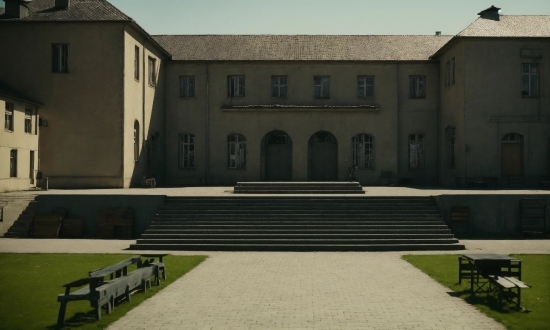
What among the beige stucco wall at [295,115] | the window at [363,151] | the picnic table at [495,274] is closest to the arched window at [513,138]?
the beige stucco wall at [295,115]

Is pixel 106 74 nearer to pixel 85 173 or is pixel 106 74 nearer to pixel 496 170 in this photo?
pixel 85 173

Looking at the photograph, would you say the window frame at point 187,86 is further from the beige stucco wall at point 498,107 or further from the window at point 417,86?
the beige stucco wall at point 498,107

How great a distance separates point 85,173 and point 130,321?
2160 centimetres

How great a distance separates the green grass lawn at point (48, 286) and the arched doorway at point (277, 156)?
19652 millimetres

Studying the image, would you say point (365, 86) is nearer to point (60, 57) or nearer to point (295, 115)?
point (295, 115)

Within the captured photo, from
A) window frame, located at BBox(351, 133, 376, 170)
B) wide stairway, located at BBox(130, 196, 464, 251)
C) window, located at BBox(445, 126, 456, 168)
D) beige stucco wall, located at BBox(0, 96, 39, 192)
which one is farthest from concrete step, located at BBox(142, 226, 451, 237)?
window frame, located at BBox(351, 133, 376, 170)

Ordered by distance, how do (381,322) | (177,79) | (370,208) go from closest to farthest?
1. (381,322)
2. (370,208)
3. (177,79)

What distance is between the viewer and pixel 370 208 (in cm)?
2398

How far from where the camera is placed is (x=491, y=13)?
34.1 m

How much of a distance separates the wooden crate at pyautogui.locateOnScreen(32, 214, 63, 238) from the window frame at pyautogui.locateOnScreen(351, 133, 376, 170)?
1914 cm

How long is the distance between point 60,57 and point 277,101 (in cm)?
1316

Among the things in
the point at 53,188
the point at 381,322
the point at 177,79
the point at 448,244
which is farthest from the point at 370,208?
the point at 177,79

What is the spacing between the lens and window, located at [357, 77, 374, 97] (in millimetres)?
38344

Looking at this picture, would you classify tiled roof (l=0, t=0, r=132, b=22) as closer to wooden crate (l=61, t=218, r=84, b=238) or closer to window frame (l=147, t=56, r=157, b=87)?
window frame (l=147, t=56, r=157, b=87)
